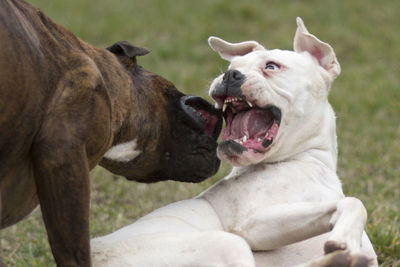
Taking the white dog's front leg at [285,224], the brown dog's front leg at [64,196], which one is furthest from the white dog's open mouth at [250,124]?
the brown dog's front leg at [64,196]

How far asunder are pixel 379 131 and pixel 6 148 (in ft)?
15.9

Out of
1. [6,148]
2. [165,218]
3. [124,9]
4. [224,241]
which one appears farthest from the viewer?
[124,9]

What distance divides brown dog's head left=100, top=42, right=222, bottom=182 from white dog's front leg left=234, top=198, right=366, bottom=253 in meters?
0.57

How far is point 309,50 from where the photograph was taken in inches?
155

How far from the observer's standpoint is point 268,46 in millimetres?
8977

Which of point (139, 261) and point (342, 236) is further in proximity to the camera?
point (139, 261)

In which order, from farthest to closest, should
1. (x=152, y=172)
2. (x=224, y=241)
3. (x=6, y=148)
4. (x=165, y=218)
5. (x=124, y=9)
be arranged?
(x=124, y=9)
(x=152, y=172)
(x=165, y=218)
(x=224, y=241)
(x=6, y=148)

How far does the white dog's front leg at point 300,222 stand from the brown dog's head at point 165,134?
57 centimetres

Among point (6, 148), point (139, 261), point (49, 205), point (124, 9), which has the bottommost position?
point (124, 9)

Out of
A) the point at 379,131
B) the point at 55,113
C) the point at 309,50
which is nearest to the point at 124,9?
the point at 379,131

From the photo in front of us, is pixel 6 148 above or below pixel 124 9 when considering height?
above

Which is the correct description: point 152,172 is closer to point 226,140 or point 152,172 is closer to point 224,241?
point 226,140

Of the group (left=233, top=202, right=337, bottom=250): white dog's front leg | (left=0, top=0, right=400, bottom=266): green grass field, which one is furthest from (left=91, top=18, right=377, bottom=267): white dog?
(left=0, top=0, right=400, bottom=266): green grass field

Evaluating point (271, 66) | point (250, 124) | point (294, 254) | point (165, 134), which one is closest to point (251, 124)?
point (250, 124)
